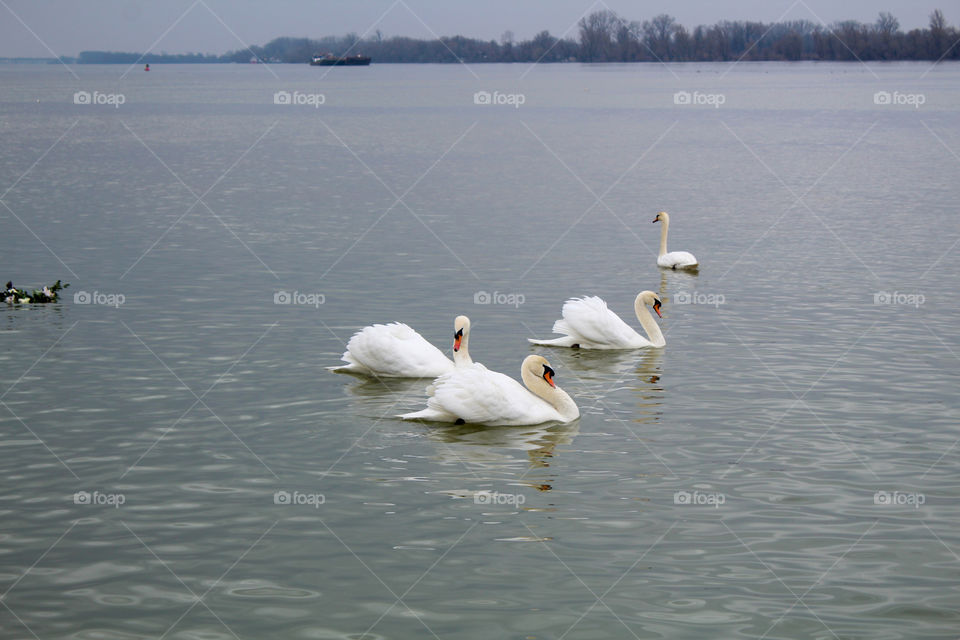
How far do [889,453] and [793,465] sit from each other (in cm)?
118

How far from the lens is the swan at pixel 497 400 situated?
14414mm

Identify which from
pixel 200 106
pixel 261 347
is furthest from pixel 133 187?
pixel 200 106

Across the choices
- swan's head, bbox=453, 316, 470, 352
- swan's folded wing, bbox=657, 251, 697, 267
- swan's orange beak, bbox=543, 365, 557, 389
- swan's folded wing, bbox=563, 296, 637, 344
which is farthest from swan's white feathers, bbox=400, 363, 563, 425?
swan's folded wing, bbox=657, 251, 697, 267

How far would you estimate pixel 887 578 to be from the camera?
1031 centimetres

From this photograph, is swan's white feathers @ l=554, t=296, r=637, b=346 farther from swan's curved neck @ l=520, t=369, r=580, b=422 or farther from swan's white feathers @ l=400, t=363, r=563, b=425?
swan's white feathers @ l=400, t=363, r=563, b=425

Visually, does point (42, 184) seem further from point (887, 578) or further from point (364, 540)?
point (887, 578)

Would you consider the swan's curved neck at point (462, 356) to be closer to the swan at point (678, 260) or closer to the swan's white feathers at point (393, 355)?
the swan's white feathers at point (393, 355)

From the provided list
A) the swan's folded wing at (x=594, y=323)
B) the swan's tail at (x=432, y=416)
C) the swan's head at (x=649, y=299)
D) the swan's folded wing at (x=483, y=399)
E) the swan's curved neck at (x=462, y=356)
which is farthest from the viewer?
the swan's head at (x=649, y=299)

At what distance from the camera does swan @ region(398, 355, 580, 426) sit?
47.3 feet

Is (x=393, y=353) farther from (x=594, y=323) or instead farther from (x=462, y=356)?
(x=594, y=323)

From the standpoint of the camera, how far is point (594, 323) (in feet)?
61.8

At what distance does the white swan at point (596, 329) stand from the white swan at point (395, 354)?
2.58 metres

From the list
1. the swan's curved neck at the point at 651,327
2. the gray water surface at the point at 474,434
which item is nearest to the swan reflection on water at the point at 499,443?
the gray water surface at the point at 474,434

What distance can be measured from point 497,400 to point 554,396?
741 mm
